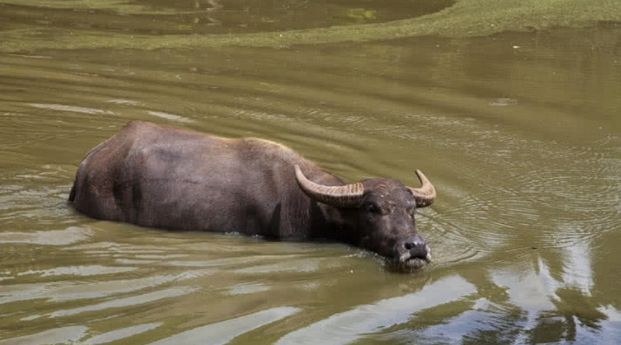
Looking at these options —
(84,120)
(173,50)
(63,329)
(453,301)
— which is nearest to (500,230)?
(453,301)

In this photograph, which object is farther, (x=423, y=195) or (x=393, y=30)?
(x=393, y=30)

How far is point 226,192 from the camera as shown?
26.1ft

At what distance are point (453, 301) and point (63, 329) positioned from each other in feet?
7.85

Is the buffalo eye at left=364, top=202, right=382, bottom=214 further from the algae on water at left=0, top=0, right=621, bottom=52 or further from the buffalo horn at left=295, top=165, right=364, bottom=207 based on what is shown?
the algae on water at left=0, top=0, right=621, bottom=52

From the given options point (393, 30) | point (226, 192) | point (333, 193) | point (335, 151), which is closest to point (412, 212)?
point (333, 193)

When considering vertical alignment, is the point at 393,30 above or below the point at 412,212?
above

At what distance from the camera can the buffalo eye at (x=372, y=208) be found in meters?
7.61

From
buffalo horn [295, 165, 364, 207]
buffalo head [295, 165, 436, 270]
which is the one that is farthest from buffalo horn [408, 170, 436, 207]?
buffalo horn [295, 165, 364, 207]

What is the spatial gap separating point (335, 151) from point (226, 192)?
2.28 m

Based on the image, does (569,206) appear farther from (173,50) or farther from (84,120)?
(173,50)

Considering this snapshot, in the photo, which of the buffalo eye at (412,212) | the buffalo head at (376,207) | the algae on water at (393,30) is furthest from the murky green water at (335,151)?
the buffalo eye at (412,212)

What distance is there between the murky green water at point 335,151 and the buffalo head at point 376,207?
19cm

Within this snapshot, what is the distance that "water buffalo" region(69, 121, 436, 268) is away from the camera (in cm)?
773

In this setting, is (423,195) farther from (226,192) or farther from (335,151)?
(335,151)
